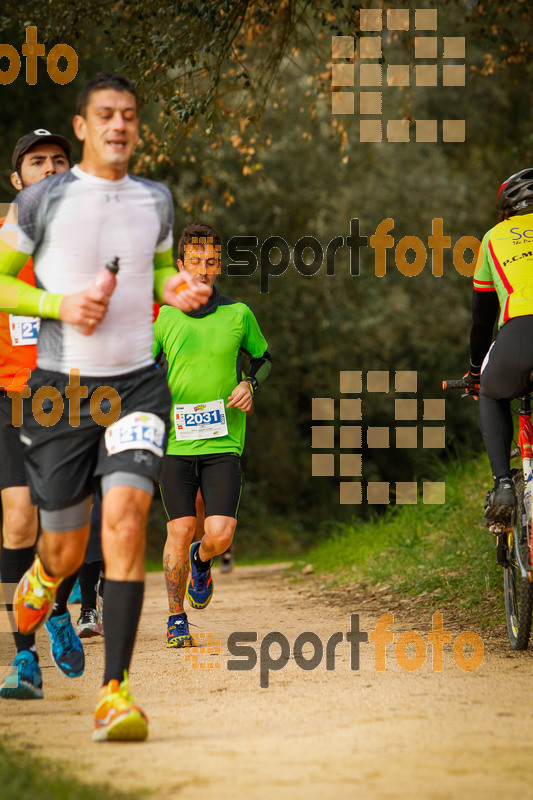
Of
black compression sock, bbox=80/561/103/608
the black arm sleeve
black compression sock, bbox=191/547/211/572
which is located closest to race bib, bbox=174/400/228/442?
black compression sock, bbox=191/547/211/572

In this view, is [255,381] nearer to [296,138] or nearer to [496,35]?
[496,35]

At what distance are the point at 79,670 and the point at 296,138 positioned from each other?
1742 centimetres

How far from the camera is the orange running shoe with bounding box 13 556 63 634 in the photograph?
176 inches

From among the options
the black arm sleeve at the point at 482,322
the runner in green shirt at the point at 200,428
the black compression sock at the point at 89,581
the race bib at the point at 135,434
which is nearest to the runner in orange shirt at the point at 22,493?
the runner in green shirt at the point at 200,428

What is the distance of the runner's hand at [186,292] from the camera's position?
4305mm

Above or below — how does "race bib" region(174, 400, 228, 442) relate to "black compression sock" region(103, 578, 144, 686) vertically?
above

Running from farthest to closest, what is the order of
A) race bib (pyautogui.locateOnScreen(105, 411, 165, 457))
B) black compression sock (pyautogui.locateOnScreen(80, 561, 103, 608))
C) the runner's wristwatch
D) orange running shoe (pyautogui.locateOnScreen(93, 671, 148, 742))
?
black compression sock (pyautogui.locateOnScreen(80, 561, 103, 608)) → the runner's wristwatch → race bib (pyautogui.locateOnScreen(105, 411, 165, 457)) → orange running shoe (pyautogui.locateOnScreen(93, 671, 148, 742))

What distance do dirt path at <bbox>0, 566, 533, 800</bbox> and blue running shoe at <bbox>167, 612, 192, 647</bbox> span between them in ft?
0.38

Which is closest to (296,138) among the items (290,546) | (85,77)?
(85,77)

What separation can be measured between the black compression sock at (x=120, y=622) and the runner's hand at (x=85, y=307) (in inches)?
38.7

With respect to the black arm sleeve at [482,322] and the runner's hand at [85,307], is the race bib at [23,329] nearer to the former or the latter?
the runner's hand at [85,307]

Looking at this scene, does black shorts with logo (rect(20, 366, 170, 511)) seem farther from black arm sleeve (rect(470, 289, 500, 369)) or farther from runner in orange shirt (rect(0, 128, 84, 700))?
black arm sleeve (rect(470, 289, 500, 369))

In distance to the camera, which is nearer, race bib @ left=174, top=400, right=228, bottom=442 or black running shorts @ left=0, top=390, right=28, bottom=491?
black running shorts @ left=0, top=390, right=28, bottom=491

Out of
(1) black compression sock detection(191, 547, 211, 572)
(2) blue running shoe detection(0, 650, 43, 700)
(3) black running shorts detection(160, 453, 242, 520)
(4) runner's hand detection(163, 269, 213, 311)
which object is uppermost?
(4) runner's hand detection(163, 269, 213, 311)
